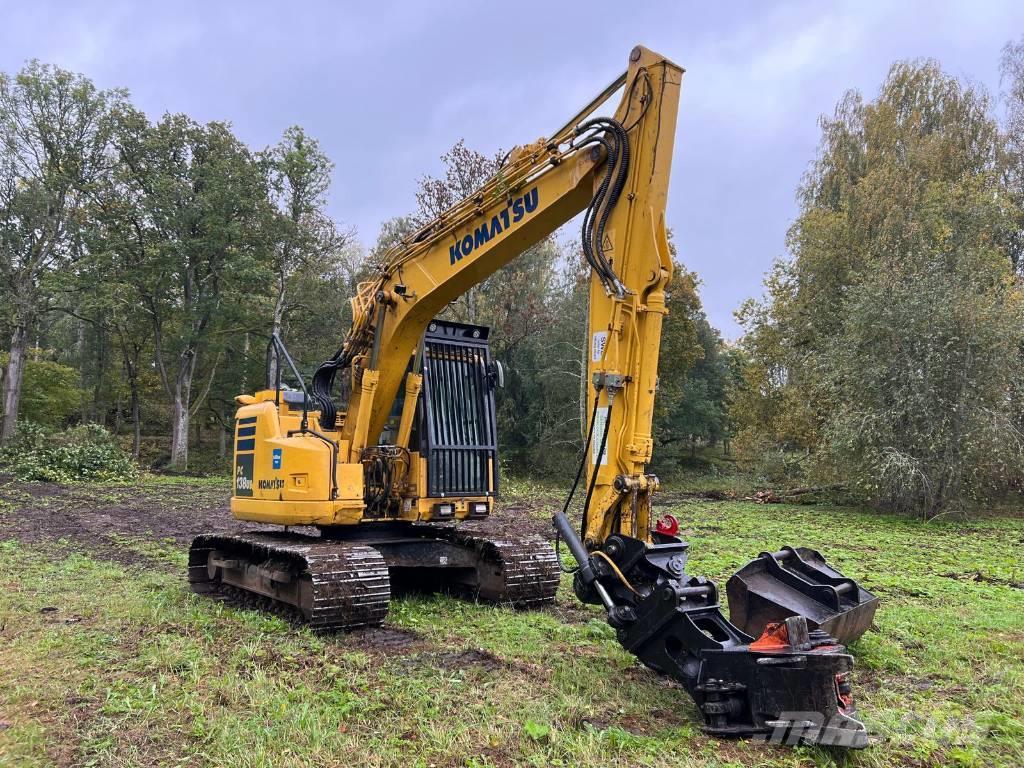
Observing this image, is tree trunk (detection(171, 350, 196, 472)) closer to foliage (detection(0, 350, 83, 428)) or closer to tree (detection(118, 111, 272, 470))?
tree (detection(118, 111, 272, 470))

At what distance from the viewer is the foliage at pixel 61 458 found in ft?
68.0

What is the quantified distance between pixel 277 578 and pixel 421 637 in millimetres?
1440

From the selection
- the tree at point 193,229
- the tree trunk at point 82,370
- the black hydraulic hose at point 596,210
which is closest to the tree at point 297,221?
the tree at point 193,229

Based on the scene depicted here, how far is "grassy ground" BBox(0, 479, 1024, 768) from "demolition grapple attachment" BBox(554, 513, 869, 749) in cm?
15

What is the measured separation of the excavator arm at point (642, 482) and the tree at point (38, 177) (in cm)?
2348

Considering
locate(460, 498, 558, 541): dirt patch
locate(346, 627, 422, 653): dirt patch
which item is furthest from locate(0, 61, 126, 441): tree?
locate(346, 627, 422, 653): dirt patch

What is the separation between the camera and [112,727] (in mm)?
4012

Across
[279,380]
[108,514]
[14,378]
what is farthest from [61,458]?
[279,380]

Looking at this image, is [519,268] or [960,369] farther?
[519,268]

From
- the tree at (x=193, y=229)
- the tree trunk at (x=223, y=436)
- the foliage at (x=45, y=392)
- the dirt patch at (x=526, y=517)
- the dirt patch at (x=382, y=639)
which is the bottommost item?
the dirt patch at (x=382, y=639)

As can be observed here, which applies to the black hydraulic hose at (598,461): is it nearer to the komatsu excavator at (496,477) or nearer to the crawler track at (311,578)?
the komatsu excavator at (496,477)

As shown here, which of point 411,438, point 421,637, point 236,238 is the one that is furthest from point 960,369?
point 236,238

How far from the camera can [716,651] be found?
155 inches

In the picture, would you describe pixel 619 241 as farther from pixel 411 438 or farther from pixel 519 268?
pixel 519 268
